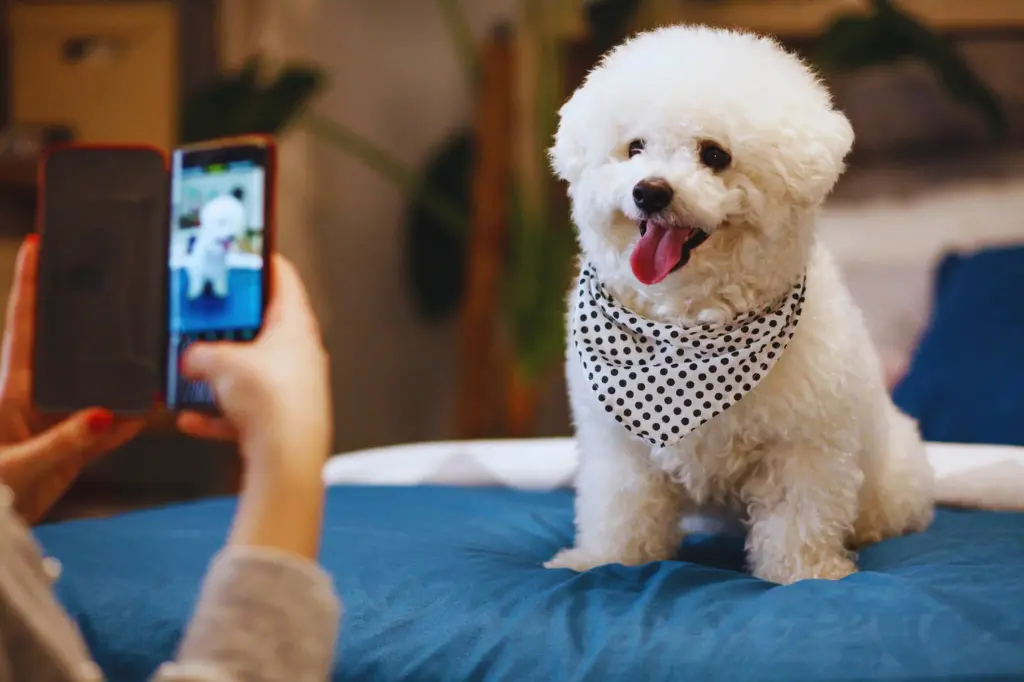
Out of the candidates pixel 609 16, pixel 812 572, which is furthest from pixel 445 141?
pixel 812 572

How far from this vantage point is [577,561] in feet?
3.97

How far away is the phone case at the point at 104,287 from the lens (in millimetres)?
803

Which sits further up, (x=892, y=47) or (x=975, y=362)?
(x=892, y=47)

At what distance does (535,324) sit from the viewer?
2617 mm

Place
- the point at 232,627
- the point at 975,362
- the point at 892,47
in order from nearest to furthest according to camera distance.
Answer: the point at 232,627, the point at 975,362, the point at 892,47

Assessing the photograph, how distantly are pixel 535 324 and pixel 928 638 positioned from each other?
1.79 m

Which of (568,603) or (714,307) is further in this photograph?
(714,307)

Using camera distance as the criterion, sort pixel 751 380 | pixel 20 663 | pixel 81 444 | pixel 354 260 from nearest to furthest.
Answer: pixel 20 663, pixel 81 444, pixel 751 380, pixel 354 260

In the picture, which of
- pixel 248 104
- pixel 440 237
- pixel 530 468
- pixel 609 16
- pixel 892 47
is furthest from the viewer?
pixel 440 237

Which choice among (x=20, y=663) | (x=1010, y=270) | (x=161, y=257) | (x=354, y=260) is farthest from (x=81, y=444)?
(x=354, y=260)

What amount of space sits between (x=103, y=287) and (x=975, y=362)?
165cm

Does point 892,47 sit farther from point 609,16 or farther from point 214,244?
point 214,244

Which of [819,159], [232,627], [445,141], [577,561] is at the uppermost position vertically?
[445,141]

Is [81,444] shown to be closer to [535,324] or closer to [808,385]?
[808,385]
